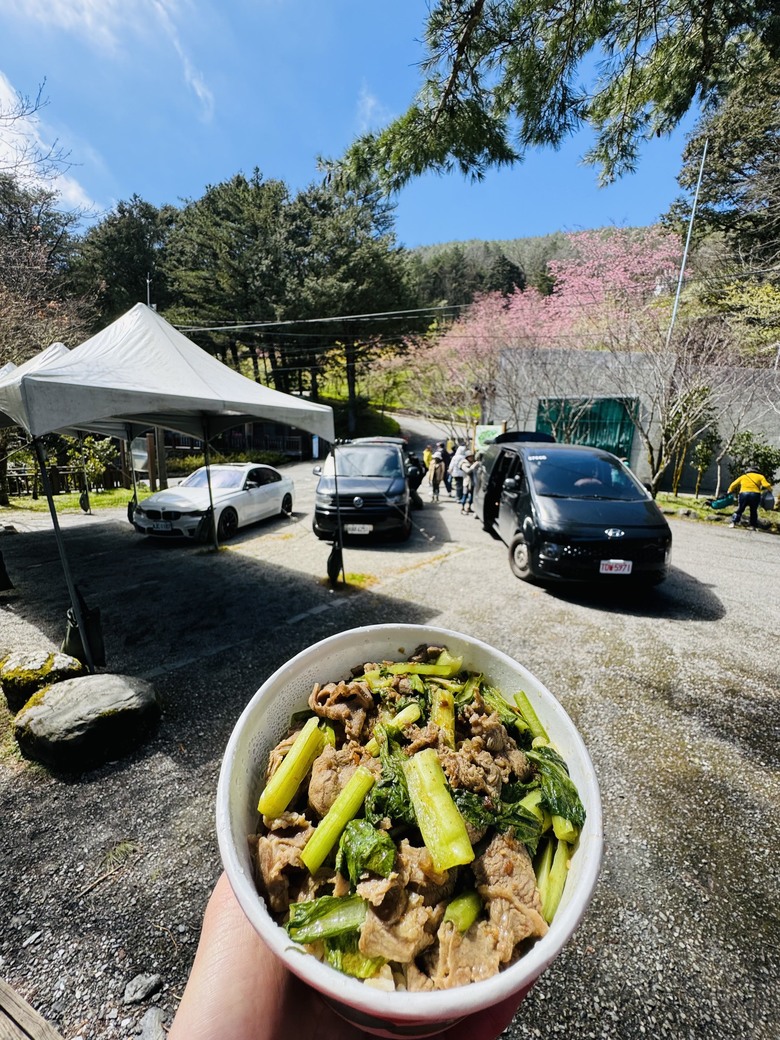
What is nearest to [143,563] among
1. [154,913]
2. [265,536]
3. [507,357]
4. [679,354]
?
[265,536]

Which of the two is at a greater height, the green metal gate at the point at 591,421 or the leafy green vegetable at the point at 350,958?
the green metal gate at the point at 591,421

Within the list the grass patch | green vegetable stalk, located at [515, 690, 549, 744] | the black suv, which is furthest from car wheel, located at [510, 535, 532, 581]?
the grass patch

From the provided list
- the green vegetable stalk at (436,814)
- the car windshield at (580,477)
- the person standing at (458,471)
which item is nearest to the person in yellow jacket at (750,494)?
the car windshield at (580,477)

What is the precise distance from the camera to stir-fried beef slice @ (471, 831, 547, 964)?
750 mm

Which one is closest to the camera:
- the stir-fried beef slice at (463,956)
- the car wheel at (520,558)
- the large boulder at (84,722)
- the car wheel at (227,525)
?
the stir-fried beef slice at (463,956)

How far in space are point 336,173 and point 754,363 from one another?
52.0ft

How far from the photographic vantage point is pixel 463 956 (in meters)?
0.72

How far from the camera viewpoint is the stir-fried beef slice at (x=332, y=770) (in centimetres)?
93

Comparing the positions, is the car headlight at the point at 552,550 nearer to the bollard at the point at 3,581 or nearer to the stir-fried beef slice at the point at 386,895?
the stir-fried beef slice at the point at 386,895

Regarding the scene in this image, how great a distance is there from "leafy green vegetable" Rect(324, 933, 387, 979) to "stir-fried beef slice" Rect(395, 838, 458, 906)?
0.11 metres

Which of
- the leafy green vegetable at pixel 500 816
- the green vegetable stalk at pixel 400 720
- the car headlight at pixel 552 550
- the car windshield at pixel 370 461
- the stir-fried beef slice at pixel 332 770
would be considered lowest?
the car headlight at pixel 552 550

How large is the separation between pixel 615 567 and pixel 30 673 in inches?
219

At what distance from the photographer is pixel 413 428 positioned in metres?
33.9

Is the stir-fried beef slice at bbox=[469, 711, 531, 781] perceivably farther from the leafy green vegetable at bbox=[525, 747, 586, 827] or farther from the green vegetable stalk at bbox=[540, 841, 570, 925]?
the green vegetable stalk at bbox=[540, 841, 570, 925]
